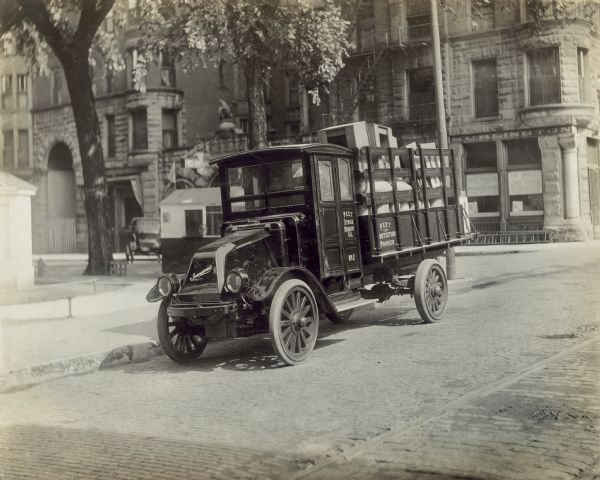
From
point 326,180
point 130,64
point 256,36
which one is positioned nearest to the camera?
point 326,180

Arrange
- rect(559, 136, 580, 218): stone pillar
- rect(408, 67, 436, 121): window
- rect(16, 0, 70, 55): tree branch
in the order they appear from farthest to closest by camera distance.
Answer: rect(408, 67, 436, 121): window
rect(559, 136, 580, 218): stone pillar
rect(16, 0, 70, 55): tree branch

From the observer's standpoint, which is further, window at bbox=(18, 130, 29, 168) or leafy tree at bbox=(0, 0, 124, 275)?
window at bbox=(18, 130, 29, 168)

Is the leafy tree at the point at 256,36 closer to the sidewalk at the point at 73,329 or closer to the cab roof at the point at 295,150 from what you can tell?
the sidewalk at the point at 73,329

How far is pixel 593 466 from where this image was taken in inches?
166

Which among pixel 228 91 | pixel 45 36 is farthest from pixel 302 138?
pixel 45 36

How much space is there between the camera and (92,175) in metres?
19.3

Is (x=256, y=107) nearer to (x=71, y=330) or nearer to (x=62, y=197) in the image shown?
(x=71, y=330)

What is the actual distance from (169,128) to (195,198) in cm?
1694

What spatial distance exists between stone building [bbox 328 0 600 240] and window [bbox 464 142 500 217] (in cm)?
4

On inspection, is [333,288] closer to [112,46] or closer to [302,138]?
[112,46]

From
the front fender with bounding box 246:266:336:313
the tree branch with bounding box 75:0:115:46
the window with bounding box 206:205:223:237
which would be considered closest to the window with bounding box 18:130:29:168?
the window with bounding box 206:205:223:237

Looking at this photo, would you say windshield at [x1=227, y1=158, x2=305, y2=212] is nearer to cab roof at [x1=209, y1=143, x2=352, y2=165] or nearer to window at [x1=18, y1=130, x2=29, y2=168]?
cab roof at [x1=209, y1=143, x2=352, y2=165]

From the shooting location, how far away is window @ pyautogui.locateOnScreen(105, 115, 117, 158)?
39.7 metres

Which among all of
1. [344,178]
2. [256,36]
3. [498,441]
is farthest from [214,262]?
[256,36]
